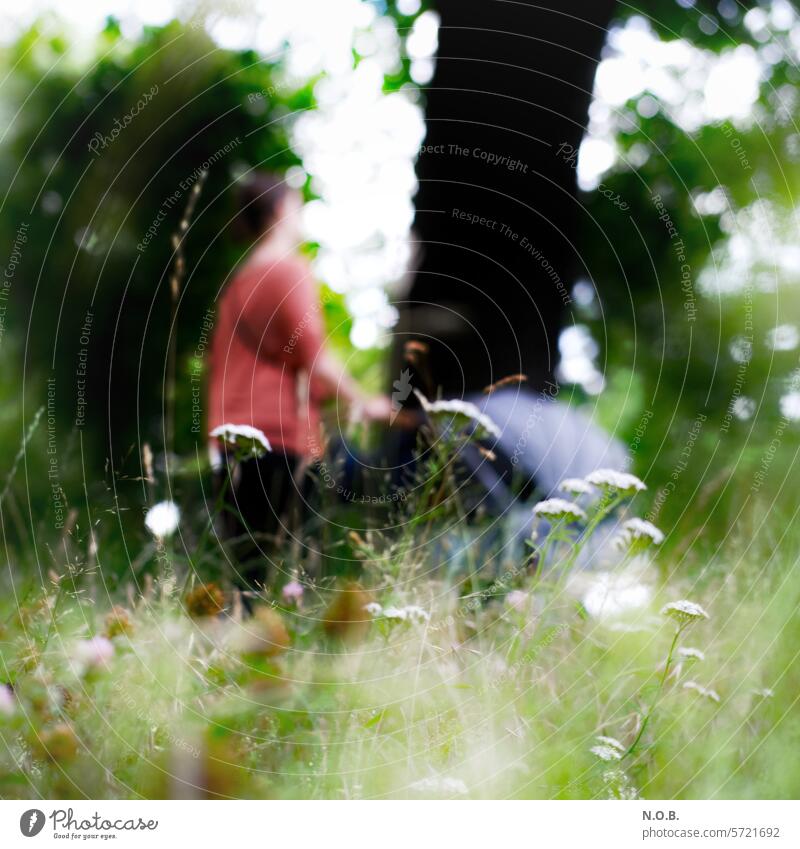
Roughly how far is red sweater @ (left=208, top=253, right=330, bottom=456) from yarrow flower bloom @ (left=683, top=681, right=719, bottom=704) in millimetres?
1319

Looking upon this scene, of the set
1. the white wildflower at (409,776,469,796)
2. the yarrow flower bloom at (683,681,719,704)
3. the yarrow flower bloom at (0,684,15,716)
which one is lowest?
the white wildflower at (409,776,469,796)

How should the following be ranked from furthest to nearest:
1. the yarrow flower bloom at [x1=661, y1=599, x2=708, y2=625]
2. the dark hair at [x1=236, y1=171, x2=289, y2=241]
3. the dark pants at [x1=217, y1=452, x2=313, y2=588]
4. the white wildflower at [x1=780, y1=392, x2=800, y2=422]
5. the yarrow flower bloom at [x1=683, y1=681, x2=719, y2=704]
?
1. the white wildflower at [x1=780, y1=392, x2=800, y2=422]
2. the dark hair at [x1=236, y1=171, x2=289, y2=241]
3. the dark pants at [x1=217, y1=452, x2=313, y2=588]
4. the yarrow flower bloom at [x1=683, y1=681, x2=719, y2=704]
5. the yarrow flower bloom at [x1=661, y1=599, x2=708, y2=625]

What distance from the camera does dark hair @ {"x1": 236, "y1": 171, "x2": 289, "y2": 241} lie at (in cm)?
289

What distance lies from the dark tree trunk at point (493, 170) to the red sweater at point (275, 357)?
15.0 inches

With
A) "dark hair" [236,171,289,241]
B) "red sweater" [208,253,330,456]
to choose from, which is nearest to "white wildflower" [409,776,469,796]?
"red sweater" [208,253,330,456]

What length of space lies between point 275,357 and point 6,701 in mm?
1322

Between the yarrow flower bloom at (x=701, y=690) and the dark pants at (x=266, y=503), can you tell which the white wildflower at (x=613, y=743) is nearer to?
the yarrow flower bloom at (x=701, y=690)

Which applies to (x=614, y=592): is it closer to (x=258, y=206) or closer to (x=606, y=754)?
(x=606, y=754)

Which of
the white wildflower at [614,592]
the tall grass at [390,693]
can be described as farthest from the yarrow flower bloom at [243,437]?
the white wildflower at [614,592]

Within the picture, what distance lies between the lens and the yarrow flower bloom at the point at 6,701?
6.33ft

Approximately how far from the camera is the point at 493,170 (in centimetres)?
281

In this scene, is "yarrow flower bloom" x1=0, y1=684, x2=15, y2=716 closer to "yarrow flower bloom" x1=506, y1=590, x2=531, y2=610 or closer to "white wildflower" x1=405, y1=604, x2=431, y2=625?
"white wildflower" x1=405, y1=604, x2=431, y2=625

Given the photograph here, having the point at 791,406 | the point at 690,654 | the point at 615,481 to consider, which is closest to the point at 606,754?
the point at 690,654

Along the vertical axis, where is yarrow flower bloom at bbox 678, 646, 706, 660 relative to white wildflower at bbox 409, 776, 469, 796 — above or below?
above
